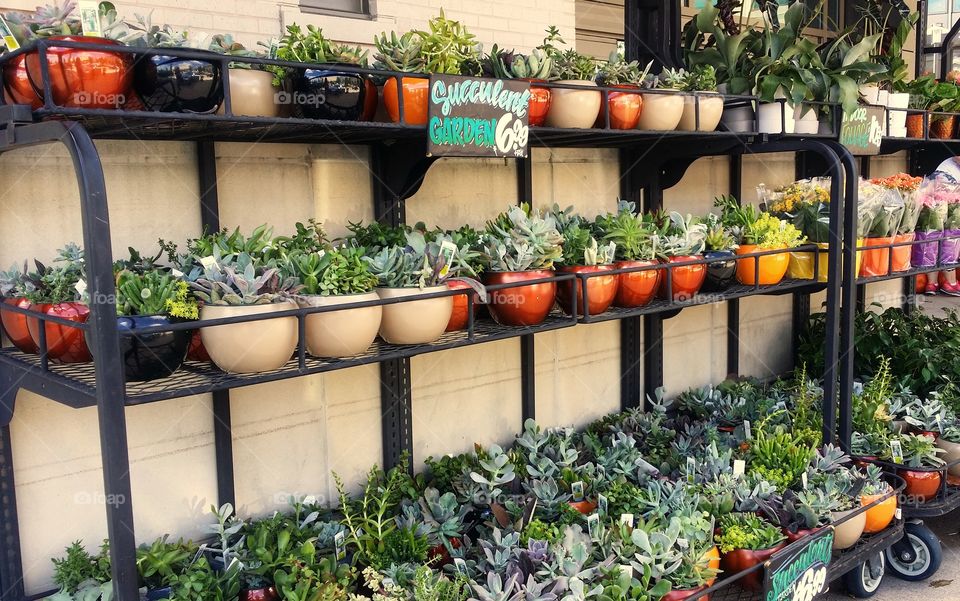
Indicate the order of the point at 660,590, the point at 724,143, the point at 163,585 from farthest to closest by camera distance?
the point at 724,143 → the point at 660,590 → the point at 163,585

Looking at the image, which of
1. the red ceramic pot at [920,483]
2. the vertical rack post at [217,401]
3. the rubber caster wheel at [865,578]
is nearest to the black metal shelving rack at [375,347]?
the vertical rack post at [217,401]

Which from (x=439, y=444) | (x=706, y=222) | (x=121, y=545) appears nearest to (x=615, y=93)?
(x=706, y=222)

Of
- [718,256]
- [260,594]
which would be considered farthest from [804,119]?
[260,594]

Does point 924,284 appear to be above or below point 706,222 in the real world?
below

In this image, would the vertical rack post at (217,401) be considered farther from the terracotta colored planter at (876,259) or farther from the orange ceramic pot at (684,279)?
the terracotta colored planter at (876,259)

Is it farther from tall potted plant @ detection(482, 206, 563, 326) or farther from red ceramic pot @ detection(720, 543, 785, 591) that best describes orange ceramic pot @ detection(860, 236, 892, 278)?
tall potted plant @ detection(482, 206, 563, 326)

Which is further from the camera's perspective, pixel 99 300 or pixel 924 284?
pixel 924 284

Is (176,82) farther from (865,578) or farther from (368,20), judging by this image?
(865,578)

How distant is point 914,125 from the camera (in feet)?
14.8

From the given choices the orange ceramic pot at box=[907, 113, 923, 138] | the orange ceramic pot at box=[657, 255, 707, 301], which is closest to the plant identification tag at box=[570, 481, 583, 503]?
the orange ceramic pot at box=[657, 255, 707, 301]

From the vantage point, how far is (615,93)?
2.89m

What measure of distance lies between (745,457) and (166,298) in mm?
2393

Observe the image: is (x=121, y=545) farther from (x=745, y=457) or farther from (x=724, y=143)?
(x=724, y=143)

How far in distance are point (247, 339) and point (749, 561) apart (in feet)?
5.90
